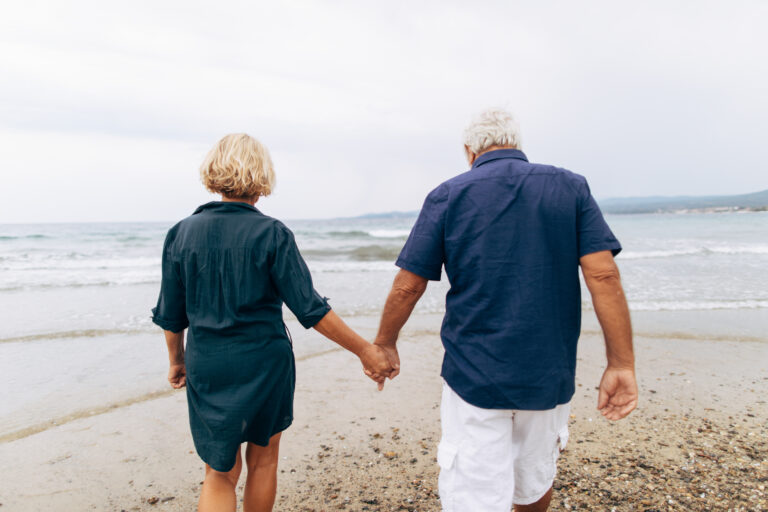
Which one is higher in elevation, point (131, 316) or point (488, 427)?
point (488, 427)

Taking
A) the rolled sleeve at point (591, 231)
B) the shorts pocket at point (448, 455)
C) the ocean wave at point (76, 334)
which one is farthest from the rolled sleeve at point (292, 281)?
the ocean wave at point (76, 334)

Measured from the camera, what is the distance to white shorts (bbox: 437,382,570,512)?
1.90 meters

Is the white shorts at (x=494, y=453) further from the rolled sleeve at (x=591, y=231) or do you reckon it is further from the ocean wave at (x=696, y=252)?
the ocean wave at (x=696, y=252)

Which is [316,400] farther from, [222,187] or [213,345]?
[222,187]

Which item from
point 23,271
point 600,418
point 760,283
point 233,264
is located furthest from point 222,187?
point 23,271

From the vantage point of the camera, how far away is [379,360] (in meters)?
2.37

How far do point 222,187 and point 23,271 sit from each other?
1724cm

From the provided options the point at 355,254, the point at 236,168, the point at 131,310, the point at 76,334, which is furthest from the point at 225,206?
the point at 355,254

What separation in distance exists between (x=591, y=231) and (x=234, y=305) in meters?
1.46

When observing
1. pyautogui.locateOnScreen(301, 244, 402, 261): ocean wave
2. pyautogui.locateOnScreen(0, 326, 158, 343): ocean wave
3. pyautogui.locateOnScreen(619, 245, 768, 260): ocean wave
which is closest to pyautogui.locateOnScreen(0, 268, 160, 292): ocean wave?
pyautogui.locateOnScreen(0, 326, 158, 343): ocean wave

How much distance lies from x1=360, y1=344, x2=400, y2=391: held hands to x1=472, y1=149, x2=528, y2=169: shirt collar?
1.03 meters

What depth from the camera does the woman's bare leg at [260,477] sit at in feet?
7.22

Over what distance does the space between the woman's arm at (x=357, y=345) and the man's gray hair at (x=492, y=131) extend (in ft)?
3.19

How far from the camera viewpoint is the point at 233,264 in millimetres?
1938
